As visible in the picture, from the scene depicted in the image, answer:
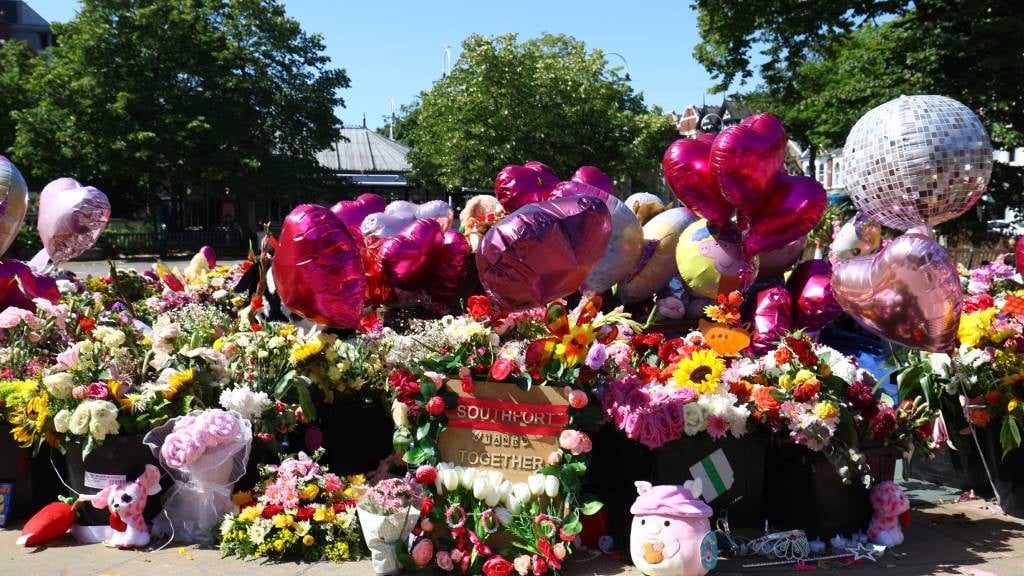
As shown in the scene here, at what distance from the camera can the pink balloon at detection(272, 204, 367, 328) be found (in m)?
4.85

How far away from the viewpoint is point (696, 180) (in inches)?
269

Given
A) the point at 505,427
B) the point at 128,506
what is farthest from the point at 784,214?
the point at 128,506

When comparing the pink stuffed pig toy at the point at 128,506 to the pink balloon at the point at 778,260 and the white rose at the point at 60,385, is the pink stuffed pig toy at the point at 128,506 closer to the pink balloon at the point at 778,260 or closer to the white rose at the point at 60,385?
the white rose at the point at 60,385

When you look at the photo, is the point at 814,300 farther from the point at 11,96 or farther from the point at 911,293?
the point at 11,96

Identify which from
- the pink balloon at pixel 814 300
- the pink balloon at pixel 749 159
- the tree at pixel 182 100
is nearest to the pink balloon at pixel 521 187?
the pink balloon at pixel 749 159

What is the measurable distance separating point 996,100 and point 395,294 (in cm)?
1441

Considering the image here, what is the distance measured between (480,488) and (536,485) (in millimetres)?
255

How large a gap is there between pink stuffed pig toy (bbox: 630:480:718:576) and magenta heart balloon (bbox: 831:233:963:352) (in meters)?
1.30

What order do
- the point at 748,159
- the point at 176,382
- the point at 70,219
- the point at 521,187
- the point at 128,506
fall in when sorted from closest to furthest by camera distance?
the point at 128,506
the point at 176,382
the point at 748,159
the point at 70,219
the point at 521,187

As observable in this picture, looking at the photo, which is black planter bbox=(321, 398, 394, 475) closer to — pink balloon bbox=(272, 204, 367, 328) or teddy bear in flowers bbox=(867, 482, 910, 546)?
pink balloon bbox=(272, 204, 367, 328)

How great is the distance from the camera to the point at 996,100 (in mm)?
17000

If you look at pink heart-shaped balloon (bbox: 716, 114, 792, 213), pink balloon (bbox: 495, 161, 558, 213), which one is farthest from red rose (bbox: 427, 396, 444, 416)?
pink balloon (bbox: 495, 161, 558, 213)

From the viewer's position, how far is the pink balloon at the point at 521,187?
7.73 m

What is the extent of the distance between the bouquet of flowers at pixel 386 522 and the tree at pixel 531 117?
23677 mm
